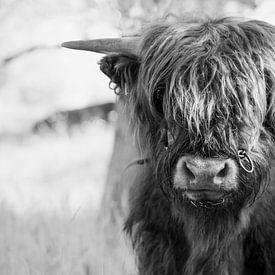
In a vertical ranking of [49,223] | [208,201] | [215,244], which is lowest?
[49,223]

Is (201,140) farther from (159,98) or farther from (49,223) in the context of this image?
(49,223)

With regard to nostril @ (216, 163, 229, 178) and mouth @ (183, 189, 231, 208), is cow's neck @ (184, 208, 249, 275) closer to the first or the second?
mouth @ (183, 189, 231, 208)

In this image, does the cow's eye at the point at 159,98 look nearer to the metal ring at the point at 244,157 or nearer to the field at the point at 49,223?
the metal ring at the point at 244,157

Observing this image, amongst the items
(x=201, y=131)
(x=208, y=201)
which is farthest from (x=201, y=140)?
(x=208, y=201)

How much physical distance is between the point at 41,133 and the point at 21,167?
3.42 ft

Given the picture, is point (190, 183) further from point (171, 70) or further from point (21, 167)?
point (21, 167)

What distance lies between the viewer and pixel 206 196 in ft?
11.5

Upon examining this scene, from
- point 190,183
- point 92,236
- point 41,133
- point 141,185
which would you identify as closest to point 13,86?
point 41,133

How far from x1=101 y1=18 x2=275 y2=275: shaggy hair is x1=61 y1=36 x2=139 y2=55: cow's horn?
55 mm

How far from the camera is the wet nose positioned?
133 inches

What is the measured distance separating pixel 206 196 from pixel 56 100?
10.3m

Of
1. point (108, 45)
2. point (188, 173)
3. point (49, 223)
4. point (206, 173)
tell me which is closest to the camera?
point (206, 173)

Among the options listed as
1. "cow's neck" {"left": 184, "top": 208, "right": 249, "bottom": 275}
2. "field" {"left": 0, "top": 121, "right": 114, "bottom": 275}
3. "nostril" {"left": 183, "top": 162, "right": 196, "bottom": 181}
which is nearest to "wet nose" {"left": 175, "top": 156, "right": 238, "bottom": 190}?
"nostril" {"left": 183, "top": 162, "right": 196, "bottom": 181}

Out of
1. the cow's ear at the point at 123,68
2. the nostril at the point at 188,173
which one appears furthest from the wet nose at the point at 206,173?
the cow's ear at the point at 123,68
